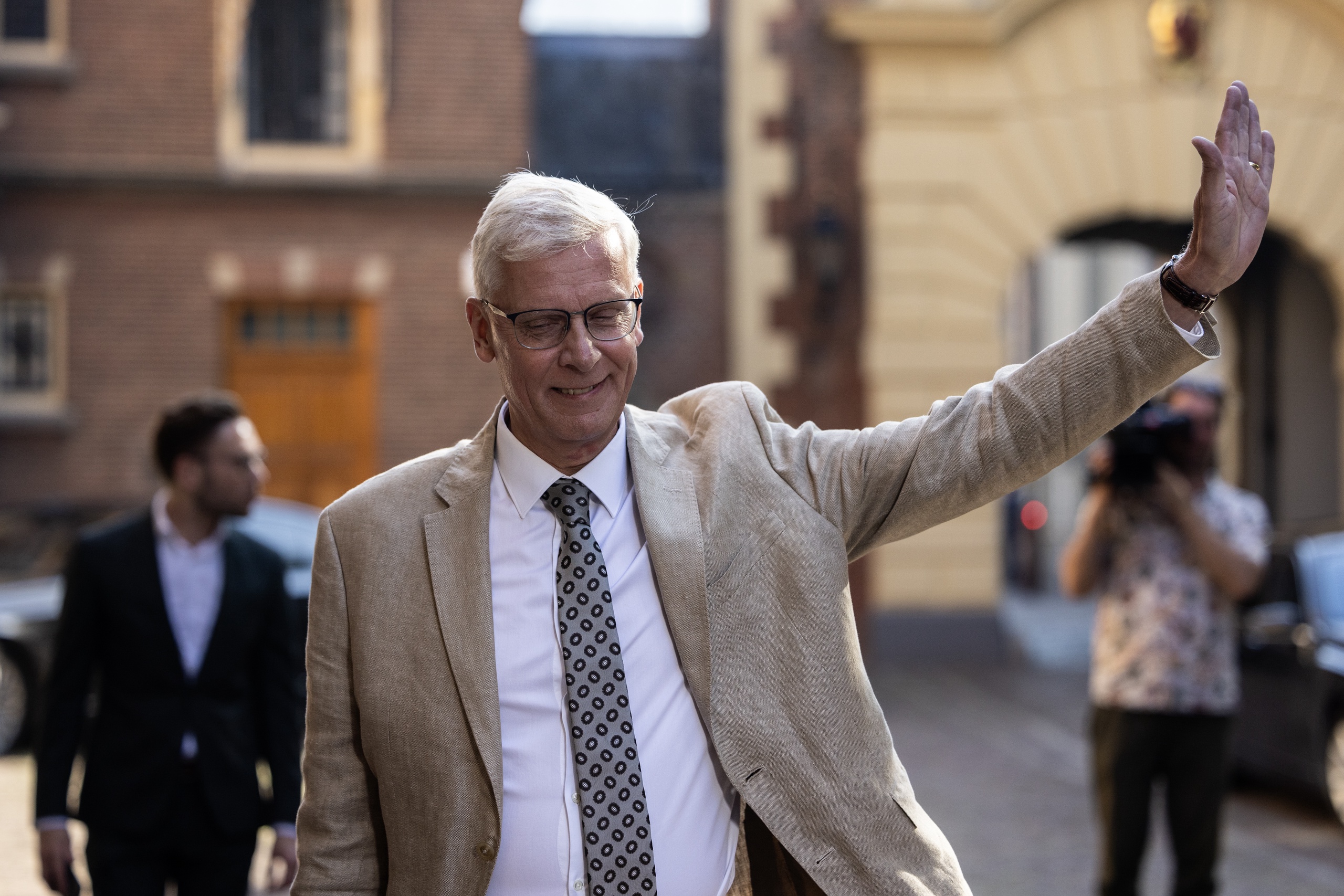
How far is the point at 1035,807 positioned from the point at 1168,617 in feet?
9.61

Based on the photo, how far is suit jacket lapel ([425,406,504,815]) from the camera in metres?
2.00

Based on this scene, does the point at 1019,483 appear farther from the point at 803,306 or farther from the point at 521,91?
the point at 521,91

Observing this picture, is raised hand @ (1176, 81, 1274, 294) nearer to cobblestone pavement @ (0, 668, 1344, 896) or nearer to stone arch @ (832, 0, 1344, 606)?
cobblestone pavement @ (0, 668, 1344, 896)

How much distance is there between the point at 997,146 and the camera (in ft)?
39.5

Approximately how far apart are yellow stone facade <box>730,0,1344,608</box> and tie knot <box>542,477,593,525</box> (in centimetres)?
993

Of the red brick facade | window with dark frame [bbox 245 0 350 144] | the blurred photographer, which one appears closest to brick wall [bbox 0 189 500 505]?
the red brick facade

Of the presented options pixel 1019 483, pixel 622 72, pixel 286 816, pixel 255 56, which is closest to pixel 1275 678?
pixel 286 816

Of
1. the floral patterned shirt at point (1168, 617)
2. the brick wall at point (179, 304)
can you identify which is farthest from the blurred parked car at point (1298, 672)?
the brick wall at point (179, 304)

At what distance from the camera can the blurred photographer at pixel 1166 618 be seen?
4.25 metres

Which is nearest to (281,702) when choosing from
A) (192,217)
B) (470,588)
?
(470,588)

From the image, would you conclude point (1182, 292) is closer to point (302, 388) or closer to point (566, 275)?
point (566, 275)

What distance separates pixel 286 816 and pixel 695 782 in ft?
6.14

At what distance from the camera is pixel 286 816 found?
3.57 metres

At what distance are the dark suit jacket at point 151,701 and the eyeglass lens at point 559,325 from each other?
1.87 m
